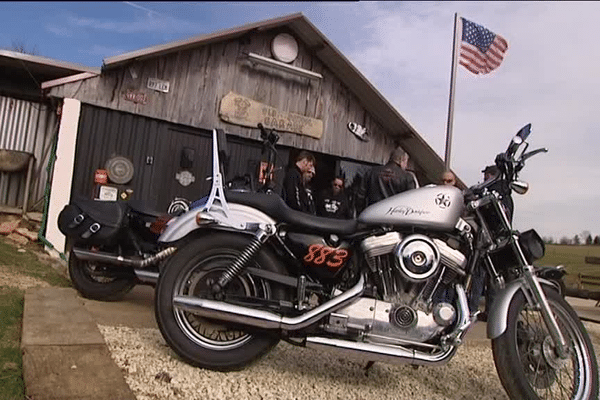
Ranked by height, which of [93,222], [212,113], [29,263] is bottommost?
[29,263]

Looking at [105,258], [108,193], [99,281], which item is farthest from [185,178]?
[105,258]

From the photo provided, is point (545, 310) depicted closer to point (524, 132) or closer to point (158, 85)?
point (524, 132)

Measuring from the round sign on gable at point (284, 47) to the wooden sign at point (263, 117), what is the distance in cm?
92

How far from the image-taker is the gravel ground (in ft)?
8.12

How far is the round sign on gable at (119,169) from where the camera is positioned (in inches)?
296

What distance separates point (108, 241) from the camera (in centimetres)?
428

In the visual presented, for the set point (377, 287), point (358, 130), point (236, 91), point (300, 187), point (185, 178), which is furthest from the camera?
point (358, 130)

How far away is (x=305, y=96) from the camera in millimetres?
9109

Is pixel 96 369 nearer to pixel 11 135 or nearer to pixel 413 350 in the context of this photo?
pixel 413 350

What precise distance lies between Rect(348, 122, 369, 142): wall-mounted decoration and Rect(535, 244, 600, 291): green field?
4.50 metres

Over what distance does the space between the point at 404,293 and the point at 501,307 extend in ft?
1.67

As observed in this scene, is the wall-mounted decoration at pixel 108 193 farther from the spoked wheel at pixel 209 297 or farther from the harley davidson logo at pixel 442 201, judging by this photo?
the harley davidson logo at pixel 442 201

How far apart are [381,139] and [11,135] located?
21.6ft

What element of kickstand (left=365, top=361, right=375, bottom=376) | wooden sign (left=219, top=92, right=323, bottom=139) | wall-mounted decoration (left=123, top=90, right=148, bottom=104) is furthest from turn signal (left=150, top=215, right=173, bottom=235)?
wooden sign (left=219, top=92, right=323, bottom=139)
